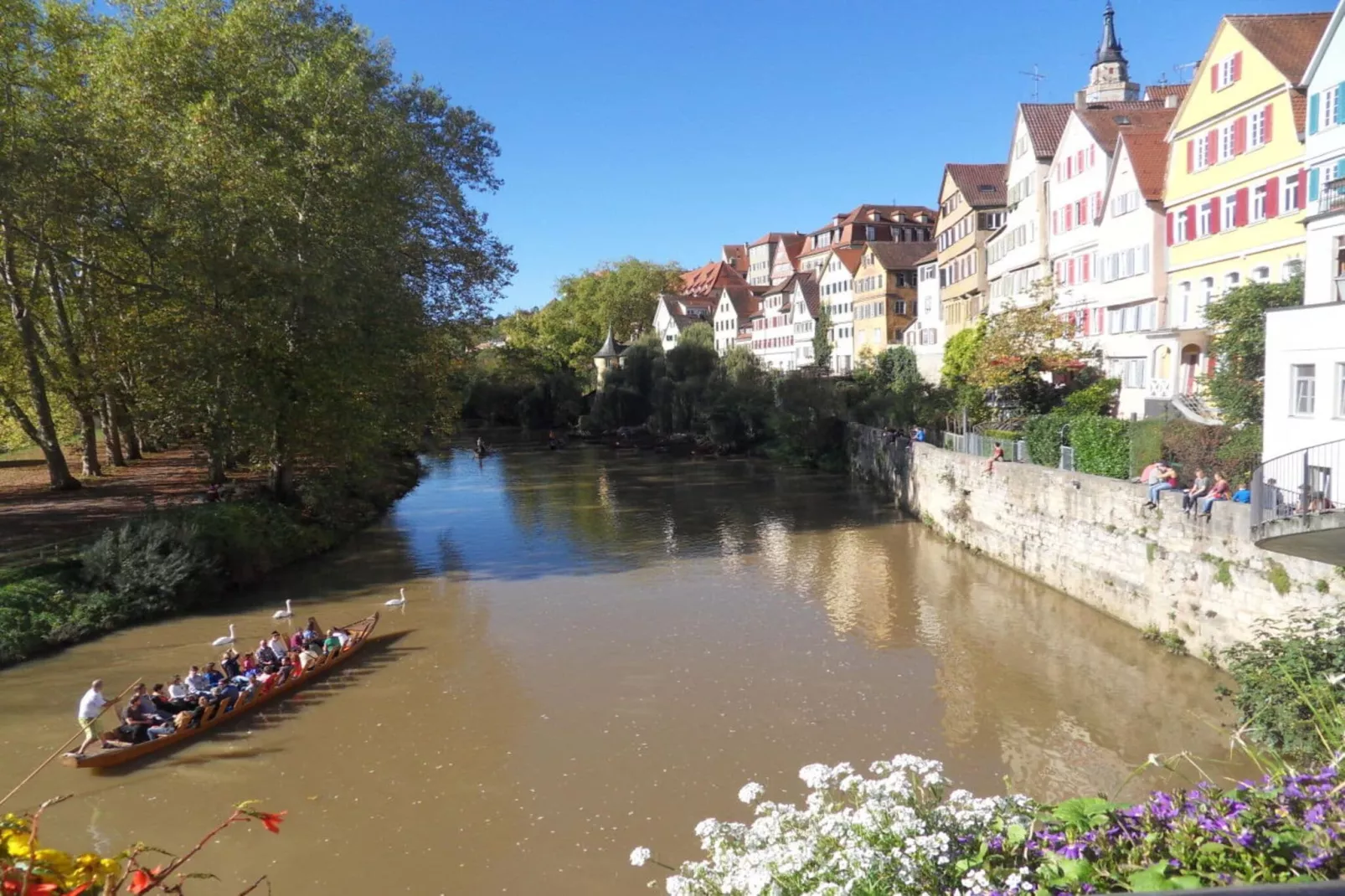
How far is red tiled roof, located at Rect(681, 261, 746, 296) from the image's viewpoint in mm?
101125

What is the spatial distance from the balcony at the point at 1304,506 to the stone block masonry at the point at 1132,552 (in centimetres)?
33

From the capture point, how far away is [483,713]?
1438 centimetres

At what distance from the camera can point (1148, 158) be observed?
1088 inches

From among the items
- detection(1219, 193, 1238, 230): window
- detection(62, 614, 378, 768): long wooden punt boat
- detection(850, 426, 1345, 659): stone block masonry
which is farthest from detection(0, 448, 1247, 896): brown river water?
detection(1219, 193, 1238, 230): window

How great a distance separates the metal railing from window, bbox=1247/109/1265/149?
11948mm

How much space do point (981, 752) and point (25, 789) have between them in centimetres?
1281

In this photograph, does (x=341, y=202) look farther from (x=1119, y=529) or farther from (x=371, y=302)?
(x=1119, y=529)

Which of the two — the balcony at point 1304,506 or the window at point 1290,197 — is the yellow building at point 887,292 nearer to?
the window at point 1290,197

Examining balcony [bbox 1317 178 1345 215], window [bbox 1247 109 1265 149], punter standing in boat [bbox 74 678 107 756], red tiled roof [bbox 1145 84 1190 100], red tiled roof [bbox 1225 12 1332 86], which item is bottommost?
punter standing in boat [bbox 74 678 107 756]

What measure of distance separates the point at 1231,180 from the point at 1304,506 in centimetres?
1432

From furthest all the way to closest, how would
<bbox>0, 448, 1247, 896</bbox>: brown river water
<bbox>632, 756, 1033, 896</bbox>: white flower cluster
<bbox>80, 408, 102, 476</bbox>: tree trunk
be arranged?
<bbox>80, 408, 102, 476</bbox>: tree trunk < <bbox>0, 448, 1247, 896</bbox>: brown river water < <bbox>632, 756, 1033, 896</bbox>: white flower cluster

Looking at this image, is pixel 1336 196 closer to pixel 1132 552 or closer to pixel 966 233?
pixel 1132 552

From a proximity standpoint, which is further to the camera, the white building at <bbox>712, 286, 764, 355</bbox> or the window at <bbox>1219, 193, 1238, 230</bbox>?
the white building at <bbox>712, 286, 764, 355</bbox>

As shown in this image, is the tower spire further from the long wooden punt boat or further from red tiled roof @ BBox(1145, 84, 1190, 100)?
the long wooden punt boat
